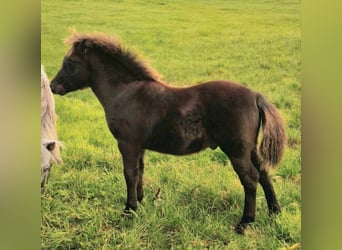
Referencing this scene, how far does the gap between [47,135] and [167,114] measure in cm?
49

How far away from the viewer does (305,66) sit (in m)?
→ 2.00

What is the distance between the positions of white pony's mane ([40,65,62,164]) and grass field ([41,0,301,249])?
3 cm

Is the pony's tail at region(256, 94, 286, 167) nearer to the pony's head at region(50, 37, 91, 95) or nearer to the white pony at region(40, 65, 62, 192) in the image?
the pony's head at region(50, 37, 91, 95)

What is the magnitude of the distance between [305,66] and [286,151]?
368 mm

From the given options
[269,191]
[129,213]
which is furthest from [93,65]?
[269,191]

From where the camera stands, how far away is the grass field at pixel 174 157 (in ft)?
6.20

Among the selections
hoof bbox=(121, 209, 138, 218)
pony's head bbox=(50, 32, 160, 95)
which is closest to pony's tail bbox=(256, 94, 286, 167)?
pony's head bbox=(50, 32, 160, 95)

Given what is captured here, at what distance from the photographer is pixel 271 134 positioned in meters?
1.91

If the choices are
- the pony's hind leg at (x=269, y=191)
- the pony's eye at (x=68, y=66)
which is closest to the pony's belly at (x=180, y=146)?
the pony's hind leg at (x=269, y=191)

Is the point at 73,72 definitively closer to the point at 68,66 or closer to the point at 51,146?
the point at 68,66

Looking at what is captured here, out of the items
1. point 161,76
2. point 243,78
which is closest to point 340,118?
point 243,78

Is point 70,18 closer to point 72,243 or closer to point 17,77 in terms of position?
point 17,77

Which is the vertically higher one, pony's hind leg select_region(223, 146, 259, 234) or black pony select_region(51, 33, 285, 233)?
black pony select_region(51, 33, 285, 233)

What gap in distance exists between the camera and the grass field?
189cm
